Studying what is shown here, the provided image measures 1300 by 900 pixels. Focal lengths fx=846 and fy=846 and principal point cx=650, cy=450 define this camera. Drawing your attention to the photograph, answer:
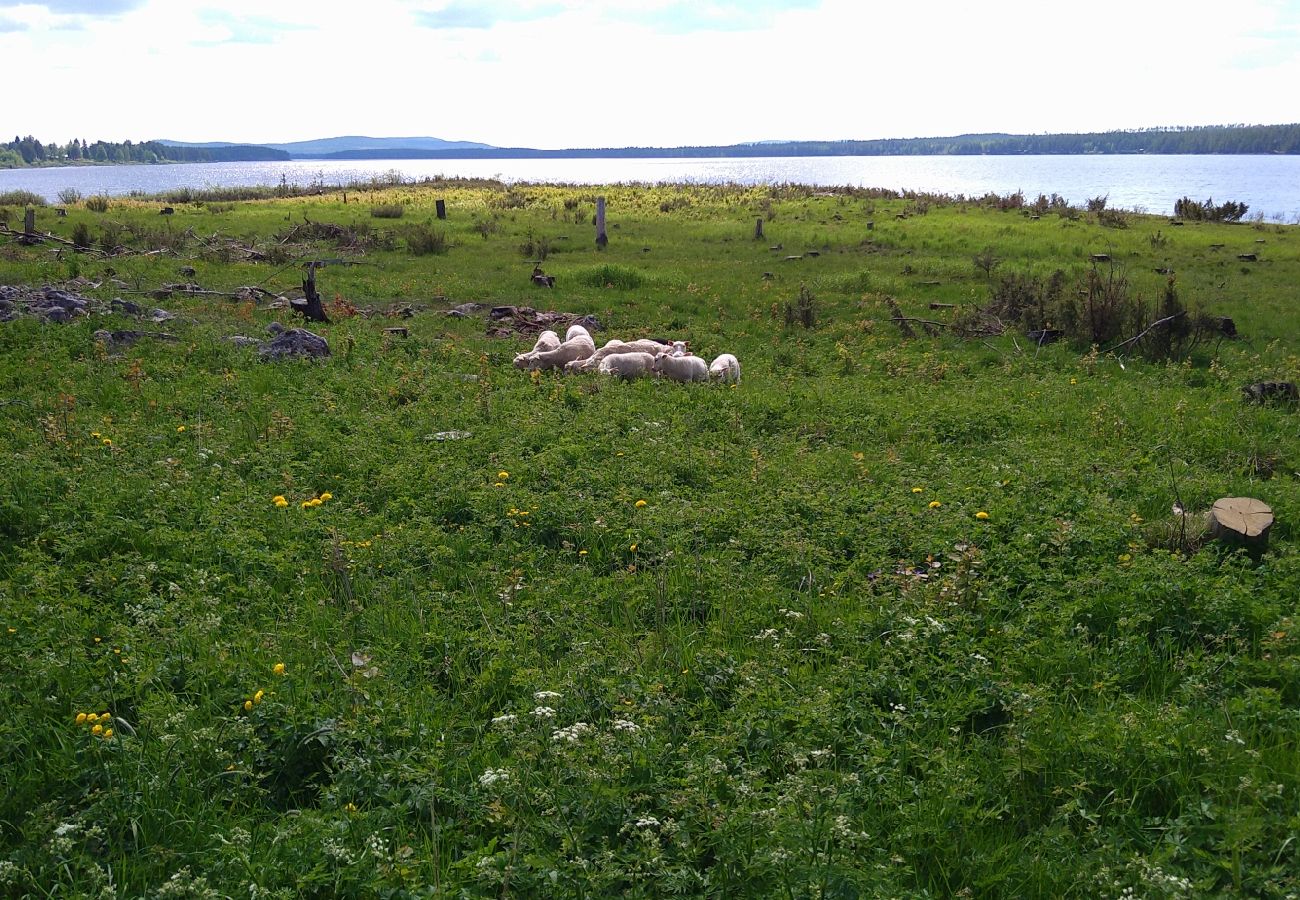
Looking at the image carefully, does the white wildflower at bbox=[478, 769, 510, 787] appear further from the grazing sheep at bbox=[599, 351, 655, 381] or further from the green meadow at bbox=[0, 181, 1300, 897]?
the grazing sheep at bbox=[599, 351, 655, 381]

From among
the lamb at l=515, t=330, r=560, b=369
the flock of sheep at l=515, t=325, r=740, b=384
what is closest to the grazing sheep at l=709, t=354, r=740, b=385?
the flock of sheep at l=515, t=325, r=740, b=384

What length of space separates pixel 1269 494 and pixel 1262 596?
7.89 ft

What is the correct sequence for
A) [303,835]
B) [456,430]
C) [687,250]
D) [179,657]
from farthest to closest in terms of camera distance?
[687,250] → [456,430] → [179,657] → [303,835]

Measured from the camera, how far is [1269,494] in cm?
751

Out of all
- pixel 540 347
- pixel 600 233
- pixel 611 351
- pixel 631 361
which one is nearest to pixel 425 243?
pixel 600 233

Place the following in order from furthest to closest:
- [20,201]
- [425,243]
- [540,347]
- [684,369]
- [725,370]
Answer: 1. [20,201]
2. [425,243]
3. [540,347]
4. [725,370]
5. [684,369]

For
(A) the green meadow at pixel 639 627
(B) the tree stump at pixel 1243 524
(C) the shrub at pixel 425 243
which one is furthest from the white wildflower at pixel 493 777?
(C) the shrub at pixel 425 243

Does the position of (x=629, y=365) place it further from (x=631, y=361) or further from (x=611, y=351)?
(x=611, y=351)

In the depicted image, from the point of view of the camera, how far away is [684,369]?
1241 centimetres

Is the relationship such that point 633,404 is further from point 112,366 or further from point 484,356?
point 112,366

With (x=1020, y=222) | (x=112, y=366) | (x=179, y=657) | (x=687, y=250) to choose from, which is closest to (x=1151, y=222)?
(x=1020, y=222)

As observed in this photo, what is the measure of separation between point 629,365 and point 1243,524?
8.08m

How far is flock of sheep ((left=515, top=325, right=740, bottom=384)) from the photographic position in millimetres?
12469

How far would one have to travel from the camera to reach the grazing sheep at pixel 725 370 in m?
12.5
